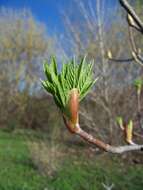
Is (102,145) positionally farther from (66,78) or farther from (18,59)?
(18,59)

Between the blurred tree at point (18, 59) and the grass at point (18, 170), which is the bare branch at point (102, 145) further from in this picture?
the blurred tree at point (18, 59)

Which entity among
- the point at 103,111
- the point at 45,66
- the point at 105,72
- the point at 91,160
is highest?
the point at 45,66

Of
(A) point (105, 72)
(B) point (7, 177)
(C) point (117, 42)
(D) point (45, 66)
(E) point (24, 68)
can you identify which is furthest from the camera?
(E) point (24, 68)

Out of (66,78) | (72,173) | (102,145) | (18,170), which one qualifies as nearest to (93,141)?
(102,145)

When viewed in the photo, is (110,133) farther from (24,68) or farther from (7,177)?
(24,68)

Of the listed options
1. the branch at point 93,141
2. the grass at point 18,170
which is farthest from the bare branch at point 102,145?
the grass at point 18,170

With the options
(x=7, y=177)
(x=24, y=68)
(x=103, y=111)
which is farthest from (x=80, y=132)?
(x=24, y=68)

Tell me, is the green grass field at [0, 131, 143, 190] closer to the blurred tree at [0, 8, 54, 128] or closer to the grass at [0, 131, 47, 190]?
the grass at [0, 131, 47, 190]

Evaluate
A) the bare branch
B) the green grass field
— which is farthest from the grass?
the bare branch
